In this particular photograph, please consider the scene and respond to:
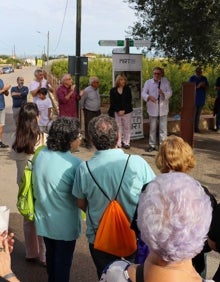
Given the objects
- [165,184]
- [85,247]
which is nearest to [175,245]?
[165,184]

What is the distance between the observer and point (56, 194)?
368 cm

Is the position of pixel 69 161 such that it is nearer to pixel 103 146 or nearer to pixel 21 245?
pixel 103 146

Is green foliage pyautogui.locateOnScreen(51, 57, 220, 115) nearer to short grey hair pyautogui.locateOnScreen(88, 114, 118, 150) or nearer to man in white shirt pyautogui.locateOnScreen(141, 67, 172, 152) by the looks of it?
man in white shirt pyautogui.locateOnScreen(141, 67, 172, 152)

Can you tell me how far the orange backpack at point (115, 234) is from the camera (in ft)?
10.4

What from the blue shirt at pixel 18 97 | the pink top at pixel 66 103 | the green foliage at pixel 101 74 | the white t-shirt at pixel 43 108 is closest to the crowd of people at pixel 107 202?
the white t-shirt at pixel 43 108

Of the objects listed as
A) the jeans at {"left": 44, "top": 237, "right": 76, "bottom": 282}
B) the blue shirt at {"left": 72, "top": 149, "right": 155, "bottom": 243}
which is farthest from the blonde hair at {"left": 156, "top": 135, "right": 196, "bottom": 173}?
the jeans at {"left": 44, "top": 237, "right": 76, "bottom": 282}

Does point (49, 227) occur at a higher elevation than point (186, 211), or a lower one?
lower

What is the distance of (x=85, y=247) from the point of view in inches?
206

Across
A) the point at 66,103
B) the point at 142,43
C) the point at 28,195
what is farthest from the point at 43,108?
the point at 28,195

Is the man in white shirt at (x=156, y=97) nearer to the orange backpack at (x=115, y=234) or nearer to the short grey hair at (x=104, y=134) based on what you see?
the short grey hair at (x=104, y=134)

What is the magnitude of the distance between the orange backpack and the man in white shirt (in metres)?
6.93

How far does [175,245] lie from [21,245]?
13.0 feet

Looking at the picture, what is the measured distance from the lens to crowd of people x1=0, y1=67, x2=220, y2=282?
166 centimetres

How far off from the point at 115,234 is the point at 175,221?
5.21 feet
